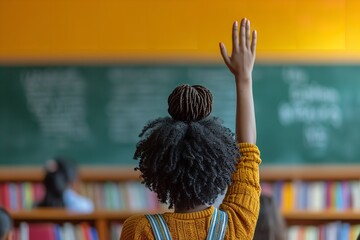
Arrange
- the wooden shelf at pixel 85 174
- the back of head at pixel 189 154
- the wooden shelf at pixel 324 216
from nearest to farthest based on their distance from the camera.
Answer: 1. the back of head at pixel 189 154
2. the wooden shelf at pixel 324 216
3. the wooden shelf at pixel 85 174

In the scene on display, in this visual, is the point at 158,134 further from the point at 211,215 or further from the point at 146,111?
the point at 146,111

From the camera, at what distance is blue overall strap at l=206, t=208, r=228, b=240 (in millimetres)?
1566

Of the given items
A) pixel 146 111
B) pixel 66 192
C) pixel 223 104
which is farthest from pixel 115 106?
pixel 66 192

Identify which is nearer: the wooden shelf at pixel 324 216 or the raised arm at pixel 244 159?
the raised arm at pixel 244 159

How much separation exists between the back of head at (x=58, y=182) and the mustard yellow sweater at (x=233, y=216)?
3664 mm

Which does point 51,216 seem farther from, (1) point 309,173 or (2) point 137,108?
(1) point 309,173

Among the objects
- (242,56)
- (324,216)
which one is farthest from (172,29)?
(242,56)

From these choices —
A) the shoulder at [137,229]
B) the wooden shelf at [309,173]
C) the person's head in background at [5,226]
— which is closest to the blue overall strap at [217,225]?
the shoulder at [137,229]

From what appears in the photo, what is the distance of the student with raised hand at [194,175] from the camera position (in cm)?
156

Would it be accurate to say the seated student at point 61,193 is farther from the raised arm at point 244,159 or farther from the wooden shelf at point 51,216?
the raised arm at point 244,159

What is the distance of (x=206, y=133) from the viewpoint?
1.58 m

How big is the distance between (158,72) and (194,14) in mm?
531

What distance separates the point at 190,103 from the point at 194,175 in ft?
0.46

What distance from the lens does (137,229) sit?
5.13 ft
